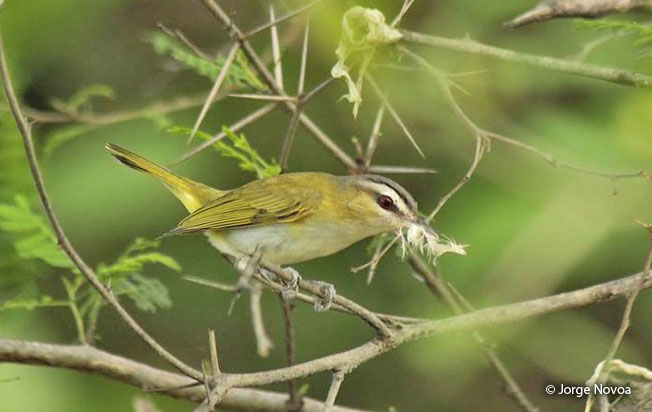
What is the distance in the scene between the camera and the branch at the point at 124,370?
11.5ft

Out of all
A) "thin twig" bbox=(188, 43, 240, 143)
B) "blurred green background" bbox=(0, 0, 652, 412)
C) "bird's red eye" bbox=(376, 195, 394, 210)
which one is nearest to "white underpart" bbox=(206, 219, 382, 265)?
"bird's red eye" bbox=(376, 195, 394, 210)

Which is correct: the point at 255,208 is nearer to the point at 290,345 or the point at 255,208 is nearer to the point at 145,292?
the point at 145,292

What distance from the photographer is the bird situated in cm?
449

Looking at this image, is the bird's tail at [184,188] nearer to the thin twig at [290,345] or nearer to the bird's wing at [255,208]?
the bird's wing at [255,208]

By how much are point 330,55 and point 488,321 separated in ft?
8.08

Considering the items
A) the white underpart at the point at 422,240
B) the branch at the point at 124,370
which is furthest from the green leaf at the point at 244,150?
the branch at the point at 124,370

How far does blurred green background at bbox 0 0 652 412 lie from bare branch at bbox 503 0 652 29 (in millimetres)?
710

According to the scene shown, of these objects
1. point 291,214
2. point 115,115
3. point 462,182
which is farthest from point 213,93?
point 115,115

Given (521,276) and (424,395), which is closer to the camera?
(521,276)

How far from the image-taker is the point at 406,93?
5.19m

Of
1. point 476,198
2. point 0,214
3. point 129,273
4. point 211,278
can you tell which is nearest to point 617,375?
point 476,198

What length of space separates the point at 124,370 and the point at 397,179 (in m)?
2.35

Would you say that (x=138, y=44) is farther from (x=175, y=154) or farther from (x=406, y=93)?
(x=406, y=93)

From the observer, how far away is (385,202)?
4461 millimetres
